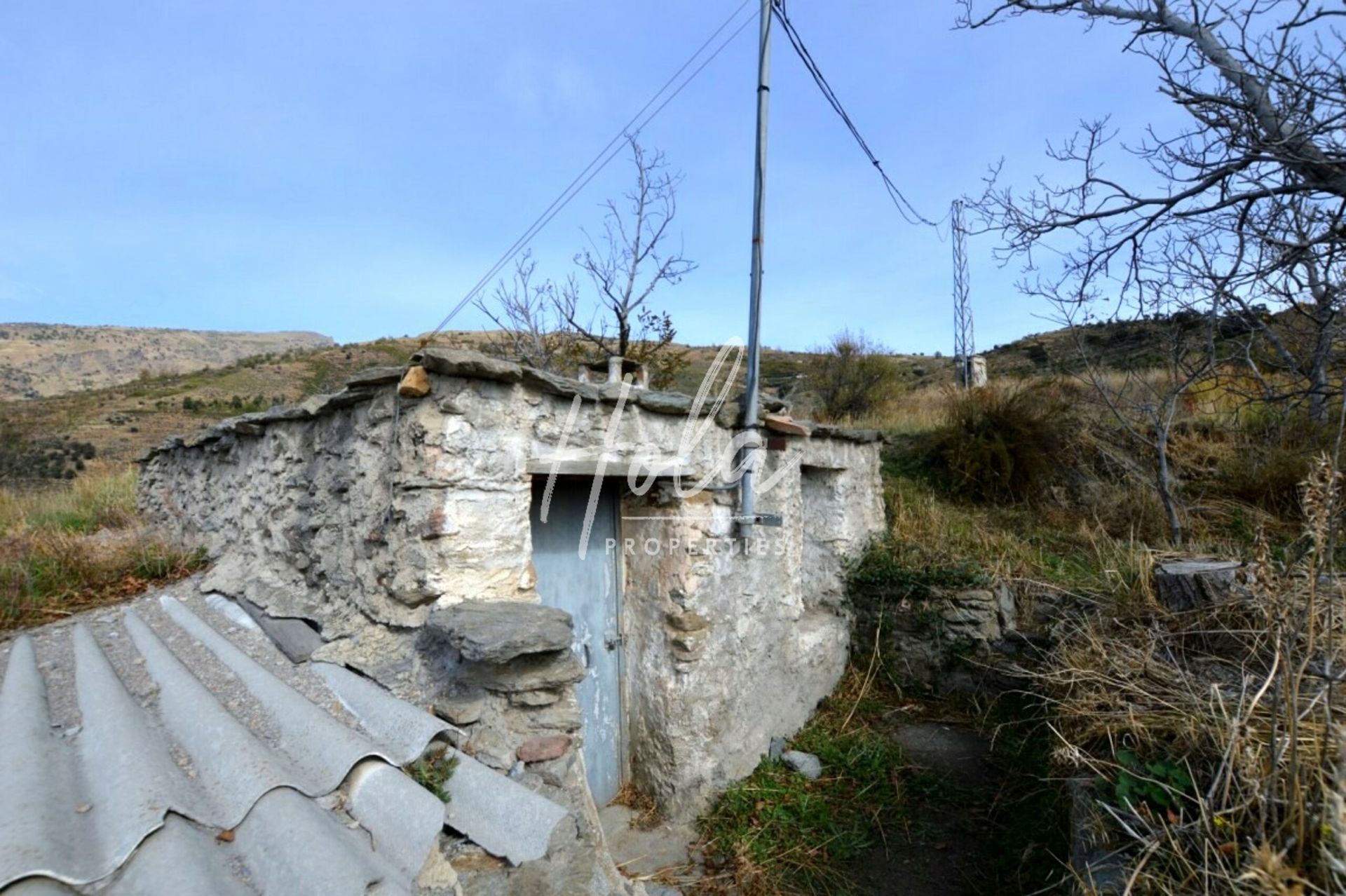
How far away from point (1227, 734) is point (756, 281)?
3235 mm

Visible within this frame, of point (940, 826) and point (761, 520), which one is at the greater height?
point (761, 520)

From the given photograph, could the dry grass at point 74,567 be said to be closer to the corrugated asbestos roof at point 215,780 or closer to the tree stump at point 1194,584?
the corrugated asbestos roof at point 215,780

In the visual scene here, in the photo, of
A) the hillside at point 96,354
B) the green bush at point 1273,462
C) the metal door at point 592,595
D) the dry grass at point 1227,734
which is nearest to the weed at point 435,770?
the metal door at point 592,595

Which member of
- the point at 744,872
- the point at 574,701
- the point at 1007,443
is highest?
the point at 1007,443

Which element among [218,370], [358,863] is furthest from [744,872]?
[218,370]

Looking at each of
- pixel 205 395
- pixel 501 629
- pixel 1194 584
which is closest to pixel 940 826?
pixel 1194 584

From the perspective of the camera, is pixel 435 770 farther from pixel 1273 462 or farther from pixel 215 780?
pixel 1273 462

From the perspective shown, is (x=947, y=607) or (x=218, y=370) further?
(x=218, y=370)

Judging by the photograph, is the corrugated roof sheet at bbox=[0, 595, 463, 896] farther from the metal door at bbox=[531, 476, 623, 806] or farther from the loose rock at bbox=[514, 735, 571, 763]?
the metal door at bbox=[531, 476, 623, 806]

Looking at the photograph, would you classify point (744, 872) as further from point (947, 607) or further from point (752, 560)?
point (947, 607)

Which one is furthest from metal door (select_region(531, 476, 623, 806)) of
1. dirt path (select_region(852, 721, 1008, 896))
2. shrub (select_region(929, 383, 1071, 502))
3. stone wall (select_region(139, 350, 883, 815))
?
shrub (select_region(929, 383, 1071, 502))

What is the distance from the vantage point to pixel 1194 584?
11.6 feet

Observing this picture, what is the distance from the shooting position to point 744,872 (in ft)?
→ 12.5

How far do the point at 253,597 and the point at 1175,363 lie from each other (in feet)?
22.6
